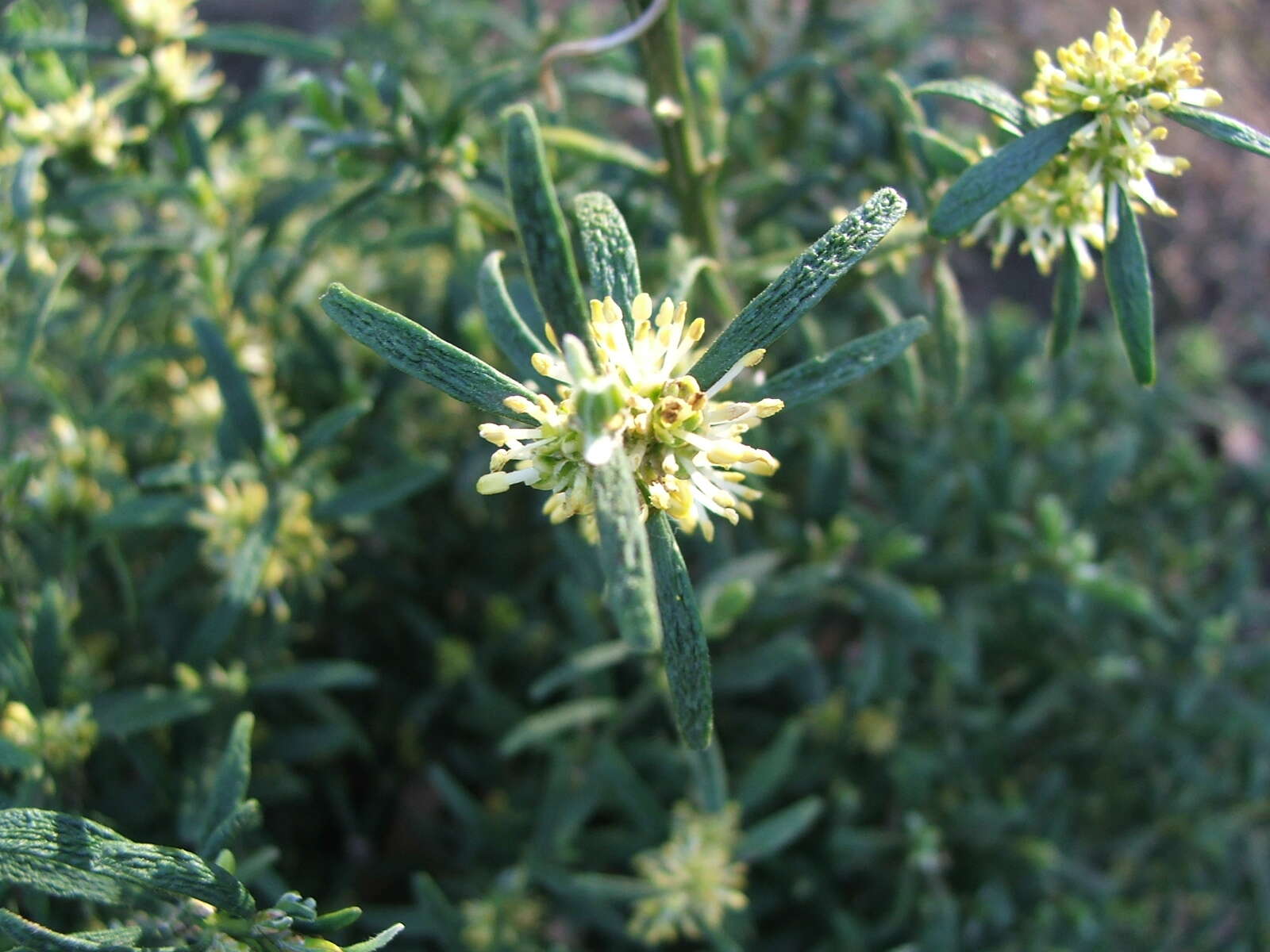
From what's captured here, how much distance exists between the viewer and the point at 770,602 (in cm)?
243

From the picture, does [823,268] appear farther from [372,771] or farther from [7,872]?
[372,771]

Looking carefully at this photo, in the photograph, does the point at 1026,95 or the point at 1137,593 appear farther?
the point at 1137,593

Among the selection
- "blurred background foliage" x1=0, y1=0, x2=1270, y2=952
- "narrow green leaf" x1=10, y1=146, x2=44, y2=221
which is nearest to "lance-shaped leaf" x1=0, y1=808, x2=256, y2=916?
"blurred background foliage" x1=0, y1=0, x2=1270, y2=952

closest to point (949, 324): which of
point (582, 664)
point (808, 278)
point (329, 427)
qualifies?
point (808, 278)

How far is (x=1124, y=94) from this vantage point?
1.36m

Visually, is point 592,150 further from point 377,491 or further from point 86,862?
point 86,862

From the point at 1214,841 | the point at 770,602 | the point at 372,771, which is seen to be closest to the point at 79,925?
the point at 372,771

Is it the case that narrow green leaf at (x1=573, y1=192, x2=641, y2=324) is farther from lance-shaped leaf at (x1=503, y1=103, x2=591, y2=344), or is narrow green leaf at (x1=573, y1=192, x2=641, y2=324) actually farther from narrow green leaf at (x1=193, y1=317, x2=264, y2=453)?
narrow green leaf at (x1=193, y1=317, x2=264, y2=453)

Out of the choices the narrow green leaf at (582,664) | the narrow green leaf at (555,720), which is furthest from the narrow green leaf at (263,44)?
the narrow green leaf at (555,720)

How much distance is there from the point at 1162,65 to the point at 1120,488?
90.9 inches

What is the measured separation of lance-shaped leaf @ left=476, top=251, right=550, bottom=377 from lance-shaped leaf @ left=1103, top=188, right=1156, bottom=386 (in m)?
0.82

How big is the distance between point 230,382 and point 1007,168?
148cm

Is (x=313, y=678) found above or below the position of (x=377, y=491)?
below

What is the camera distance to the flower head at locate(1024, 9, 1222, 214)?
1351 millimetres
